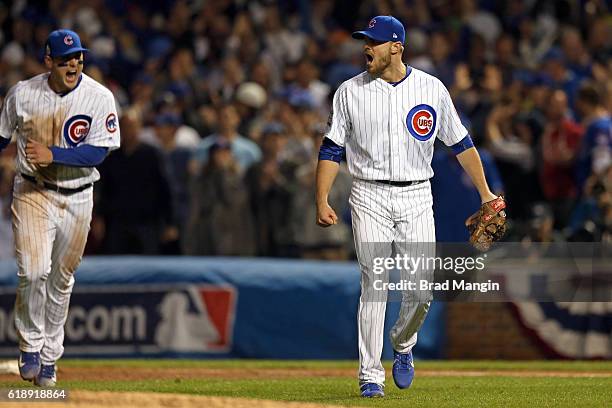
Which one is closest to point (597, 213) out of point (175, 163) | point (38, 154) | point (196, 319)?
point (196, 319)

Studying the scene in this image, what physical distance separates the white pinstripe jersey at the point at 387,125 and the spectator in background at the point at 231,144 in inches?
233

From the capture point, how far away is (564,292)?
1290 centimetres

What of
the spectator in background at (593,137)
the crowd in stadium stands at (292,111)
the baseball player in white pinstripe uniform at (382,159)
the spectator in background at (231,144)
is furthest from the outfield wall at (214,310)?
the baseball player in white pinstripe uniform at (382,159)

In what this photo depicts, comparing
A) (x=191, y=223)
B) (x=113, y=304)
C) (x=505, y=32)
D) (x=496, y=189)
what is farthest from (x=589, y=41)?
(x=113, y=304)

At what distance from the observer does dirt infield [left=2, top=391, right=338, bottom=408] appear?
7359mm

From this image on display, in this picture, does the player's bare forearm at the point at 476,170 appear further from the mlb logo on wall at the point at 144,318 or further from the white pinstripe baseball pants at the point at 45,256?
the mlb logo on wall at the point at 144,318

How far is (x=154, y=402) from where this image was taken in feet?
24.8

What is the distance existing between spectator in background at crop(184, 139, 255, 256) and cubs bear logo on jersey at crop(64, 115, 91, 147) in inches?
201

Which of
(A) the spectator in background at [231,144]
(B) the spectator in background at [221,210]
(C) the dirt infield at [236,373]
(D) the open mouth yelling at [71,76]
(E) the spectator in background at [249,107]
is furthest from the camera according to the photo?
(E) the spectator in background at [249,107]

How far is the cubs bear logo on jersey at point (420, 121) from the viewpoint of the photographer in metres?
8.32

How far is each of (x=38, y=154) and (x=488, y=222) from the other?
294 cm

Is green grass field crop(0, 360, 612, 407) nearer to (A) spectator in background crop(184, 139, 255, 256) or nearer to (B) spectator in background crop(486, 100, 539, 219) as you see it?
(A) spectator in background crop(184, 139, 255, 256)

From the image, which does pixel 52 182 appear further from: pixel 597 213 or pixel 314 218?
pixel 597 213

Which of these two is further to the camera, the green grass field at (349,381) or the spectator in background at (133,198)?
the spectator in background at (133,198)
